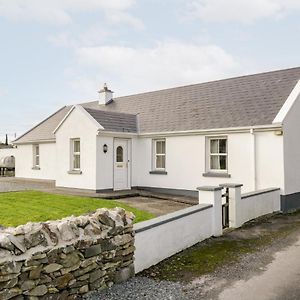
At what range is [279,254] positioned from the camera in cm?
700

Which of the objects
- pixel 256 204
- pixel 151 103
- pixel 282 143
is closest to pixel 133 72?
pixel 151 103

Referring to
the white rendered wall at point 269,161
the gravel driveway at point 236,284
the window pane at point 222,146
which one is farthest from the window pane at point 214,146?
the gravel driveway at point 236,284

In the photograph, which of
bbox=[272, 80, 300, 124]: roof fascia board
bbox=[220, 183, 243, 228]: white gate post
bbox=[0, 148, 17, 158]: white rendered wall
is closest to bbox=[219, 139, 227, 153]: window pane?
bbox=[272, 80, 300, 124]: roof fascia board

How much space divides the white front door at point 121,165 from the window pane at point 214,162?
14.3ft

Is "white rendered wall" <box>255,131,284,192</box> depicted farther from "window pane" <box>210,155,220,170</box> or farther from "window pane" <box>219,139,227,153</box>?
"window pane" <box>210,155,220,170</box>

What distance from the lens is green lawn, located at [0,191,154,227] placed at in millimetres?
9585

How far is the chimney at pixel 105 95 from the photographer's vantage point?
2261 centimetres

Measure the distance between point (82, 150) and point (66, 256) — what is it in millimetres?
11994

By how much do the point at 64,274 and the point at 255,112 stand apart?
1157 centimetres

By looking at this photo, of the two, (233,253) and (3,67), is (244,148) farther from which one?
(3,67)

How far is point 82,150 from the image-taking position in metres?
16.2

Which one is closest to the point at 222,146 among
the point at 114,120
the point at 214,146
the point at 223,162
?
the point at 214,146

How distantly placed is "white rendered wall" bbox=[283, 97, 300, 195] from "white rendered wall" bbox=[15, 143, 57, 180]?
13.8 m

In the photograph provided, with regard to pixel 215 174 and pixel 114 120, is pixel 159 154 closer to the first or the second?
pixel 114 120
